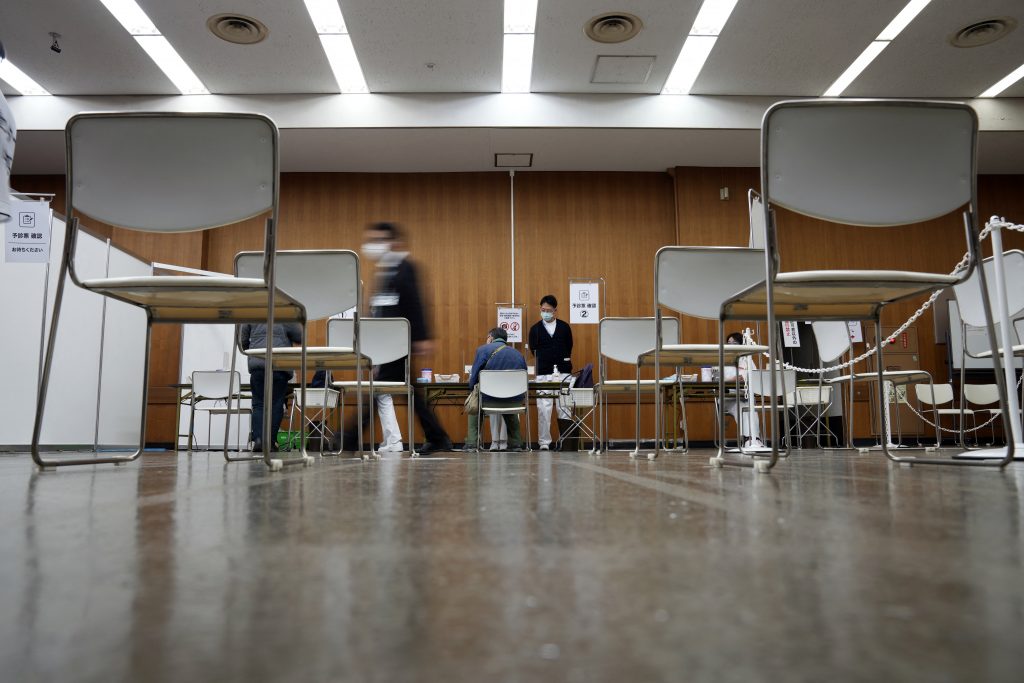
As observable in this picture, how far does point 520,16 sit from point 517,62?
29.1 inches

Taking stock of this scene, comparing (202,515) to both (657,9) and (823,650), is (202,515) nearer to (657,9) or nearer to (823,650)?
(823,650)

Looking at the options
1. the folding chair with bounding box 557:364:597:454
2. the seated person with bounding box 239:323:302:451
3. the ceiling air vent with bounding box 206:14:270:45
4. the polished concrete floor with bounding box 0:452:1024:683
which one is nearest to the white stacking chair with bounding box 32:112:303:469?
the polished concrete floor with bounding box 0:452:1024:683

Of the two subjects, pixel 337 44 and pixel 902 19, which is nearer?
pixel 902 19

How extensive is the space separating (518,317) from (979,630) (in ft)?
24.7

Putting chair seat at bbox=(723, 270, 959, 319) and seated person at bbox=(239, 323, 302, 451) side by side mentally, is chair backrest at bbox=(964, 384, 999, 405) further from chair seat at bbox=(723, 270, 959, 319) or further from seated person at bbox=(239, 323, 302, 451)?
seated person at bbox=(239, 323, 302, 451)

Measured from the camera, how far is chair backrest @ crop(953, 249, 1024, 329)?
321 centimetres

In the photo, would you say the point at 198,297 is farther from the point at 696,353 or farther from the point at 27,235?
the point at 27,235

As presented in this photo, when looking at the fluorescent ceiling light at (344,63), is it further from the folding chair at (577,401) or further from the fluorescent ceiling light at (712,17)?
the folding chair at (577,401)

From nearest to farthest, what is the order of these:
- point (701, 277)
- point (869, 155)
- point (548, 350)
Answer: point (869, 155)
point (701, 277)
point (548, 350)

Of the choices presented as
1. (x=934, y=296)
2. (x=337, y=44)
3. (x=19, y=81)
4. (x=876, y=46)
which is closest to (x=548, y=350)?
(x=337, y=44)

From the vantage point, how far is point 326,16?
18.0ft

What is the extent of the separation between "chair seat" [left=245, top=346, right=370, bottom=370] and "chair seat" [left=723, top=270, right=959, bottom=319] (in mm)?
1371

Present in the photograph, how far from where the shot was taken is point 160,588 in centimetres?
32

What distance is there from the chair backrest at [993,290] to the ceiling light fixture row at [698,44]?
118 inches
